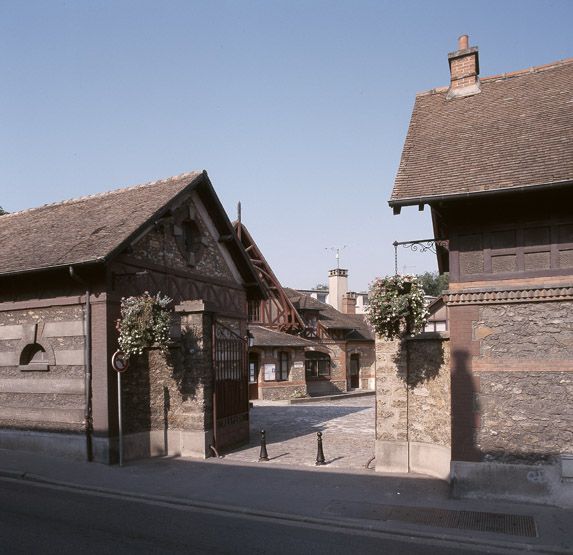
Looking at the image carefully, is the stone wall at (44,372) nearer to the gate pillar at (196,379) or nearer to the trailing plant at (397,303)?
the gate pillar at (196,379)

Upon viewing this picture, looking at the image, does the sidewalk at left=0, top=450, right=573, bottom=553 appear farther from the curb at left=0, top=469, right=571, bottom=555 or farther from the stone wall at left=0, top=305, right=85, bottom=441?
the stone wall at left=0, top=305, right=85, bottom=441

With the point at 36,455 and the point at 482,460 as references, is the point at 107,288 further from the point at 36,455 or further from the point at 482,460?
the point at 482,460

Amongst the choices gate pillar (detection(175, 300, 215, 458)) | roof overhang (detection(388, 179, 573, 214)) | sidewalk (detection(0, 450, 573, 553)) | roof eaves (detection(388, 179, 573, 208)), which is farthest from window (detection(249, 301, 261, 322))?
roof eaves (detection(388, 179, 573, 208))

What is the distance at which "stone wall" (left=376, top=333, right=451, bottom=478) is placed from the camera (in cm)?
1097

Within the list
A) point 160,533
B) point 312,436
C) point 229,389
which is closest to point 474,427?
point 160,533

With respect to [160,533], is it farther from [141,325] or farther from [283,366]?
[283,366]

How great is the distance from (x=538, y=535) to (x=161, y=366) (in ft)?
28.7

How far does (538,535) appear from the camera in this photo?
25.9 feet

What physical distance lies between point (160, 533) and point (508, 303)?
6702mm

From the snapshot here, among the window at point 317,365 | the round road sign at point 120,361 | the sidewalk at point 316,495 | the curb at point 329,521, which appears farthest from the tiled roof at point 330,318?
the curb at point 329,521

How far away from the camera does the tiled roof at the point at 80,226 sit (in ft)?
42.9

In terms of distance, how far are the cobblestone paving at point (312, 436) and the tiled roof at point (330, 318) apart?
13310mm

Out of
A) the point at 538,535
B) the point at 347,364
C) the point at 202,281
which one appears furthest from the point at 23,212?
the point at 347,364

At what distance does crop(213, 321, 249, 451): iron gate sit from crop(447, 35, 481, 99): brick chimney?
7.95 m
